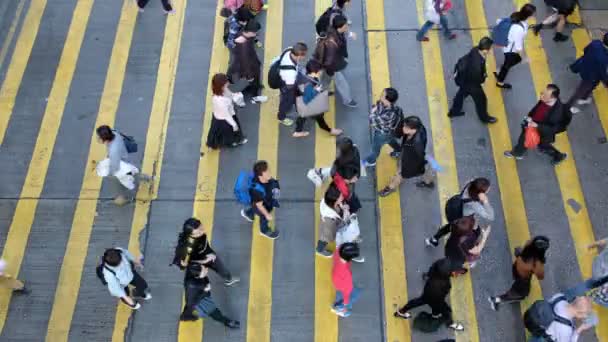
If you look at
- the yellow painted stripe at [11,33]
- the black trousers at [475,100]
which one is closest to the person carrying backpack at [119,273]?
the black trousers at [475,100]

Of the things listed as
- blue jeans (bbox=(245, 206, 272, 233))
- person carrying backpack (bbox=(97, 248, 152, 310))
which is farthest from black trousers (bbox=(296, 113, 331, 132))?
person carrying backpack (bbox=(97, 248, 152, 310))

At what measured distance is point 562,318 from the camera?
605cm

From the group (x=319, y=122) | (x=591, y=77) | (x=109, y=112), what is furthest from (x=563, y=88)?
(x=109, y=112)

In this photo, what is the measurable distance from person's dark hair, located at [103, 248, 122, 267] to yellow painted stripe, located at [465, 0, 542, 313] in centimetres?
535

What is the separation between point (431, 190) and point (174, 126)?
4494 millimetres

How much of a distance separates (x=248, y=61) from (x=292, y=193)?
2.26 metres

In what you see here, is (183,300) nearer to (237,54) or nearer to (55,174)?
(55,174)

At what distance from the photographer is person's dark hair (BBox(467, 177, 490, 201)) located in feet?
22.6

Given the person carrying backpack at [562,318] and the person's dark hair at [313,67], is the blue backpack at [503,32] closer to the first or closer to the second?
the person's dark hair at [313,67]

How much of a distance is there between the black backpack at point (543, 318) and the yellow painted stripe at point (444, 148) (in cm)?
113

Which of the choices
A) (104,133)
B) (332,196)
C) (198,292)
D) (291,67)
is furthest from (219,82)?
(198,292)

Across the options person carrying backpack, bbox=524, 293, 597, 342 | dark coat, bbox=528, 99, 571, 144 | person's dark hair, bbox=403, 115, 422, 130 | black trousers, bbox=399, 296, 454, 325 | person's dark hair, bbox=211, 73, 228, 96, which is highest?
person's dark hair, bbox=211, 73, 228, 96

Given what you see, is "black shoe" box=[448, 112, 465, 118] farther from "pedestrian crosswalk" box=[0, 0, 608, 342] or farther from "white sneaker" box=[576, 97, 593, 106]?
"white sneaker" box=[576, 97, 593, 106]

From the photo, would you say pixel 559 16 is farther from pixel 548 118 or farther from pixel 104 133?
pixel 104 133
